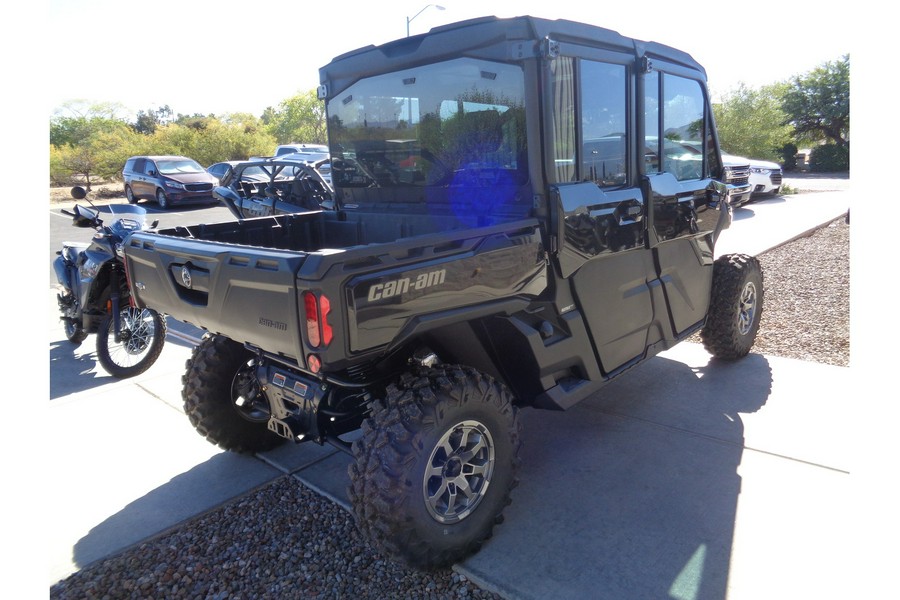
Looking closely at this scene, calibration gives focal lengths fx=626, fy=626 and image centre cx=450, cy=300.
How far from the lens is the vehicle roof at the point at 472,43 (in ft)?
9.82

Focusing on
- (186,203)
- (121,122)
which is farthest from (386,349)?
(121,122)

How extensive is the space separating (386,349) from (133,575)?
159 centimetres

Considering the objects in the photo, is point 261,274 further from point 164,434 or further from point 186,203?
point 186,203

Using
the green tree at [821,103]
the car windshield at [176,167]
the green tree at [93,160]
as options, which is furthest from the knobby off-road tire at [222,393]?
the green tree at [821,103]

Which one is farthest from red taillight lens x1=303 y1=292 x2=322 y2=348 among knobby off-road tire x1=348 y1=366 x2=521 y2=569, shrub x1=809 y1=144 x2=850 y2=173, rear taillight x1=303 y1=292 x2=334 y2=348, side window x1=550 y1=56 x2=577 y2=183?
shrub x1=809 y1=144 x2=850 y2=173

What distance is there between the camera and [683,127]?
4219mm

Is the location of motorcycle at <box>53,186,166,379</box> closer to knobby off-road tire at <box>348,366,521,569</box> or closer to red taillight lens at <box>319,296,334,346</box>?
knobby off-road tire at <box>348,366,521,569</box>

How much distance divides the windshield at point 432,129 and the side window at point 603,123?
0.41m

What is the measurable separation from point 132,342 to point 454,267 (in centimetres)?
388

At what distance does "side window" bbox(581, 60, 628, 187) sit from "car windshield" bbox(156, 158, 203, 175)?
1970 centimetres

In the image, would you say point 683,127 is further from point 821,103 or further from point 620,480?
point 821,103

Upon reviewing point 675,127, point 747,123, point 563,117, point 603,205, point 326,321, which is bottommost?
point 326,321

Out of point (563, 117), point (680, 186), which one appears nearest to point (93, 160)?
point (680, 186)

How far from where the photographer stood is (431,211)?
3.68 metres
